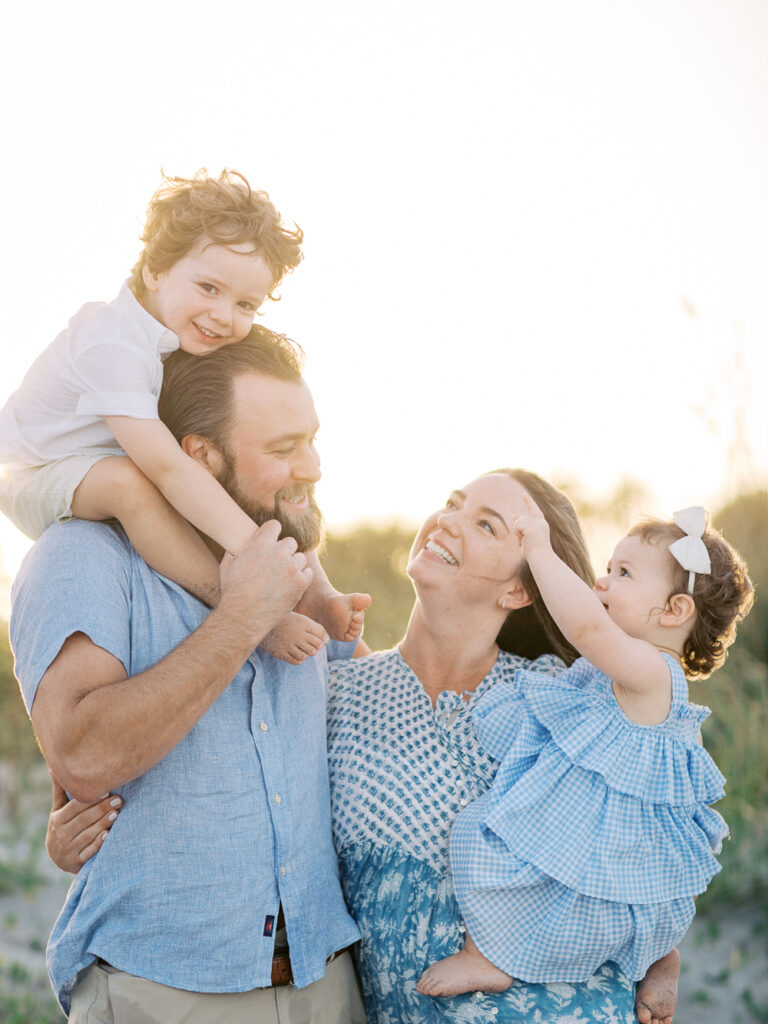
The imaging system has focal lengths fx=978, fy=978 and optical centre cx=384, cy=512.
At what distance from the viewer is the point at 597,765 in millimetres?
2350

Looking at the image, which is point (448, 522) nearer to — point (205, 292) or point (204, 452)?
point (204, 452)

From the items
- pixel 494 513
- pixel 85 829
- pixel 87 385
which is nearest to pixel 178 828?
pixel 85 829

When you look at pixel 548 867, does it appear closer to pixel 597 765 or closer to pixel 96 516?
pixel 597 765

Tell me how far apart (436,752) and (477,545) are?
0.59 meters

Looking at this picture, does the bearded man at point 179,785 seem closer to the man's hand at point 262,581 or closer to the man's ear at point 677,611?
the man's hand at point 262,581

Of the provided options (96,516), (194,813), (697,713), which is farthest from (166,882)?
(697,713)

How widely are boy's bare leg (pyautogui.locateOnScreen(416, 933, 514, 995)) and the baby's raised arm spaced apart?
0.74 metres

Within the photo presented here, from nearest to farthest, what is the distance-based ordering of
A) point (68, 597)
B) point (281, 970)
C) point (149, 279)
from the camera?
point (68, 597)
point (281, 970)
point (149, 279)

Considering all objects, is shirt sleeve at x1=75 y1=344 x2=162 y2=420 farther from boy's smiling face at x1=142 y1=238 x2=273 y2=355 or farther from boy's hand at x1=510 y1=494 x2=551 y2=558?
boy's hand at x1=510 y1=494 x2=551 y2=558

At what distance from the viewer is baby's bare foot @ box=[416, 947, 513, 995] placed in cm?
229

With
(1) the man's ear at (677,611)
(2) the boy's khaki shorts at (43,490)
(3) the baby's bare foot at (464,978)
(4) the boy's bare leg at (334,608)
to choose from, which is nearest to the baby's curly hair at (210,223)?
(2) the boy's khaki shorts at (43,490)

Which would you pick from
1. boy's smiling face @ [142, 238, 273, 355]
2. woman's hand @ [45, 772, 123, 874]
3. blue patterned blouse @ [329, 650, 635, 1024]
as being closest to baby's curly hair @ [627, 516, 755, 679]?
blue patterned blouse @ [329, 650, 635, 1024]

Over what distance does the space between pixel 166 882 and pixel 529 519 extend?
1.21 m

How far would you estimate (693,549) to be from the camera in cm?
248
